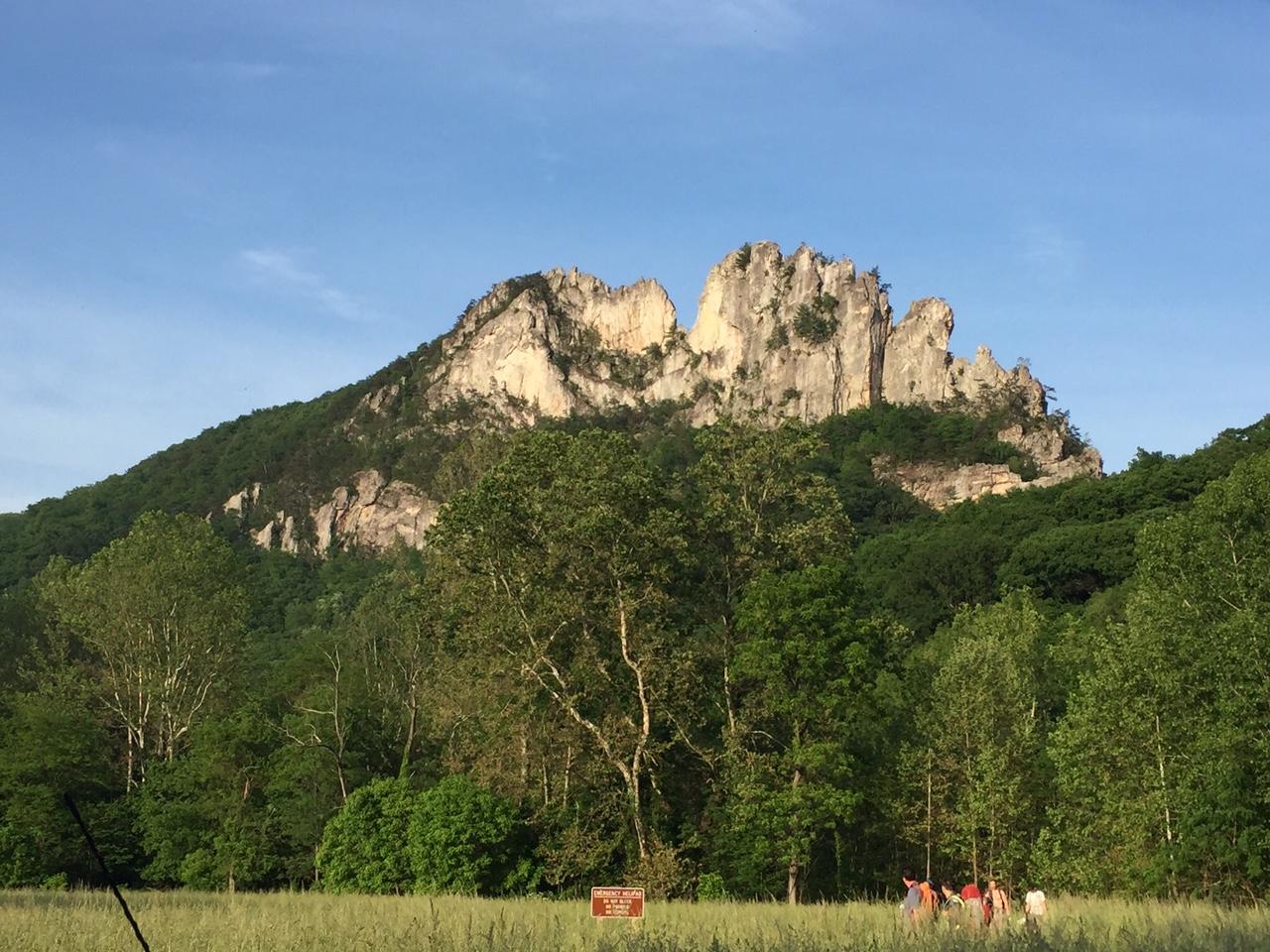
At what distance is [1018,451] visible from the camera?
153000mm

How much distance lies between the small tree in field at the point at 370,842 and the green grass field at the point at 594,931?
14467 millimetres

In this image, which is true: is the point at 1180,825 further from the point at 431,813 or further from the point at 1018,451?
the point at 1018,451

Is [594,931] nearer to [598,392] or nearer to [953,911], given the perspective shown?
[953,911]

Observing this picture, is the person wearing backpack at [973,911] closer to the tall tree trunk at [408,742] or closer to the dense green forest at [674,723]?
the dense green forest at [674,723]

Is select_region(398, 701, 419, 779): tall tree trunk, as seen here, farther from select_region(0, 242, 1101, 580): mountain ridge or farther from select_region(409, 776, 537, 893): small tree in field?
select_region(0, 242, 1101, 580): mountain ridge

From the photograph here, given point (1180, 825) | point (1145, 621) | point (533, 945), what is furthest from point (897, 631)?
point (533, 945)

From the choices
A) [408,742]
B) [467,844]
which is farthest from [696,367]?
[467,844]

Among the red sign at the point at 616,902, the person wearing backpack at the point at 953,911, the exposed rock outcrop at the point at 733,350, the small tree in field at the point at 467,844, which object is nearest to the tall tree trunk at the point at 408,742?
the small tree in field at the point at 467,844

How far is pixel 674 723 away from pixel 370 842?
970 cm

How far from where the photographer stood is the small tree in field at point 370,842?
41.3 metres

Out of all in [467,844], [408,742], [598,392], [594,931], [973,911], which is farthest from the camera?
[598,392]

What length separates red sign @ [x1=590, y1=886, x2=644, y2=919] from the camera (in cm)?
2050

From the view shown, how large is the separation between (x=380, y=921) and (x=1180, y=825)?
18.1m

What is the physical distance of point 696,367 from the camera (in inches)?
7229
